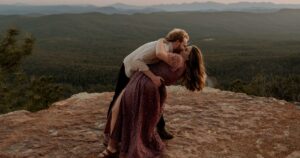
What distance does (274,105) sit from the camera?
8.20 metres

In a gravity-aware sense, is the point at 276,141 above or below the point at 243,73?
above

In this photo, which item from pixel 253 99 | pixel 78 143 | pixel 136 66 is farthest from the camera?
pixel 253 99

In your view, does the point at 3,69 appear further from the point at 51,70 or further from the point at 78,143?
the point at 51,70

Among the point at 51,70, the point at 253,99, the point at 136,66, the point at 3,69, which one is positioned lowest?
the point at 51,70

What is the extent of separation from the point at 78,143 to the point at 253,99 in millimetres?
4224

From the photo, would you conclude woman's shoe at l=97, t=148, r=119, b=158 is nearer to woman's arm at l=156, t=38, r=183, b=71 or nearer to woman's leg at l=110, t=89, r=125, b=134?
woman's leg at l=110, t=89, r=125, b=134

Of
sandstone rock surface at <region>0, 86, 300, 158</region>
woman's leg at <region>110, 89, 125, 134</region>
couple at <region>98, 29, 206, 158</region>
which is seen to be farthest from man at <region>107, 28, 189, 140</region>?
sandstone rock surface at <region>0, 86, 300, 158</region>

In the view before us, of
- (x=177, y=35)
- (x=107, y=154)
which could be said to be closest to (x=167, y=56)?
(x=177, y=35)

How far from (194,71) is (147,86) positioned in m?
0.66

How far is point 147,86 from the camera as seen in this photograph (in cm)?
514

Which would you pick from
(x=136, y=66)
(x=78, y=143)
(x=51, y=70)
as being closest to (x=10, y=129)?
(x=78, y=143)

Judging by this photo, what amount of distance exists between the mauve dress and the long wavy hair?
85mm

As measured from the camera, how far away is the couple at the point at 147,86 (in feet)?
16.8

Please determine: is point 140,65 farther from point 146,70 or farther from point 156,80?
point 156,80
